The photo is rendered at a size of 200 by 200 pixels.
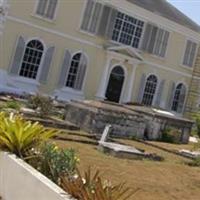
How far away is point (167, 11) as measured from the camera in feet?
106

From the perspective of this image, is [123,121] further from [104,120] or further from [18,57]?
[18,57]

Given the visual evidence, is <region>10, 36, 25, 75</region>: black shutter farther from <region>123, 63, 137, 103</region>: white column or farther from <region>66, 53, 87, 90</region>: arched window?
<region>123, 63, 137, 103</region>: white column

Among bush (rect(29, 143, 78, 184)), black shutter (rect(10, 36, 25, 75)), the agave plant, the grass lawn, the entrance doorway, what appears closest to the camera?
bush (rect(29, 143, 78, 184))

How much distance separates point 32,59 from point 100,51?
4443 mm

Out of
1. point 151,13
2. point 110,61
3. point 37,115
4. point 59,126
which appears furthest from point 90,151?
point 151,13

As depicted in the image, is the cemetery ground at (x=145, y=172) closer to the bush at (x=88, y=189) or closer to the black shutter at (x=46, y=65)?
the bush at (x=88, y=189)

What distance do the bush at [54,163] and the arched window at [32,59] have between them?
57.6ft

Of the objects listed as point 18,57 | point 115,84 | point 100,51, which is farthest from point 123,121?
point 115,84

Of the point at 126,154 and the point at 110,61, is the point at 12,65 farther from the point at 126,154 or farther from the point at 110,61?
the point at 126,154

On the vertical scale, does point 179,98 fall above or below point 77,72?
above

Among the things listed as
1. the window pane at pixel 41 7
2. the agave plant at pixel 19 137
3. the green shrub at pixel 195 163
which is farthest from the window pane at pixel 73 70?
the agave plant at pixel 19 137

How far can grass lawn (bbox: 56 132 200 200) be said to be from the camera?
801 cm

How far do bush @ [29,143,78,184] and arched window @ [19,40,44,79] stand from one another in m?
17.6

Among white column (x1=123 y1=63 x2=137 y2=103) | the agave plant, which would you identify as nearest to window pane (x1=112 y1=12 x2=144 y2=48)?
white column (x1=123 y1=63 x2=137 y2=103)
